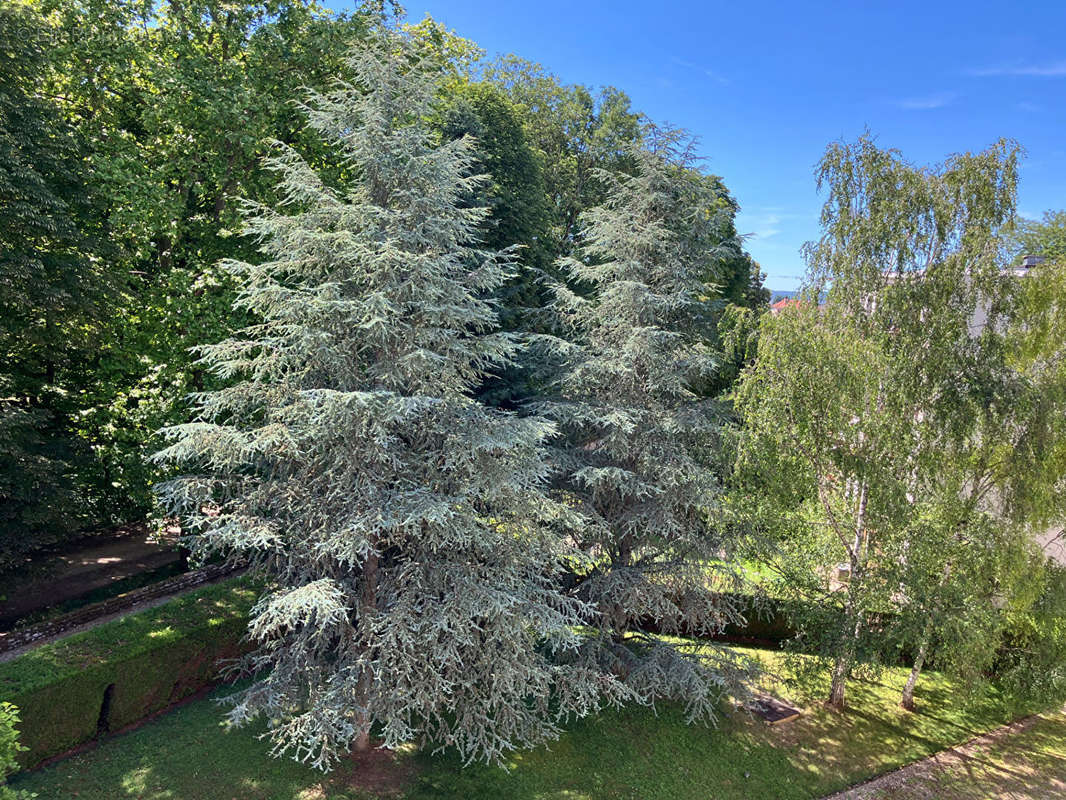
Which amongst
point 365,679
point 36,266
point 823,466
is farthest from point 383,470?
point 823,466

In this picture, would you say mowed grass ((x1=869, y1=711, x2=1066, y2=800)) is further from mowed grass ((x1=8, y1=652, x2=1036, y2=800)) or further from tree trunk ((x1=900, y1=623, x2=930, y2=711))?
tree trunk ((x1=900, y1=623, x2=930, y2=711))

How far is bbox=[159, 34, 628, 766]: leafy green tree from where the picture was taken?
7613 mm

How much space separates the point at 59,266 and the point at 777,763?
600 inches

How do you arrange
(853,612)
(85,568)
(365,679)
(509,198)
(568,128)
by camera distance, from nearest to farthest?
1. (365,679)
2. (853,612)
3. (509,198)
4. (85,568)
5. (568,128)

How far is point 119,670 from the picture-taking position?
9.38 metres

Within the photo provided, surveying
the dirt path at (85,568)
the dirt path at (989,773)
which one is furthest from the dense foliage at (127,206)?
the dirt path at (989,773)

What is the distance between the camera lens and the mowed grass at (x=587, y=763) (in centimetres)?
834

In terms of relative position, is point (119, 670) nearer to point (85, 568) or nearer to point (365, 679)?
point (365, 679)

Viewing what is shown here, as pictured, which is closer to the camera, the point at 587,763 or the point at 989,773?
the point at 587,763

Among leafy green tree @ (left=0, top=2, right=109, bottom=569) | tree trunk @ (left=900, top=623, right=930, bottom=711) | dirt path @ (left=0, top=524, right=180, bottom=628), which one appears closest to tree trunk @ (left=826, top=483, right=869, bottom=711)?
tree trunk @ (left=900, top=623, right=930, bottom=711)

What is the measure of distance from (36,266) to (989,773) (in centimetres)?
1835

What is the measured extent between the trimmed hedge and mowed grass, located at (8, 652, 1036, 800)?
0.37m

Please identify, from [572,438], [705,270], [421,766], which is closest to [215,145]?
[572,438]

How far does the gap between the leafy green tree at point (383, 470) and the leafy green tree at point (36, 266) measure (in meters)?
3.94
